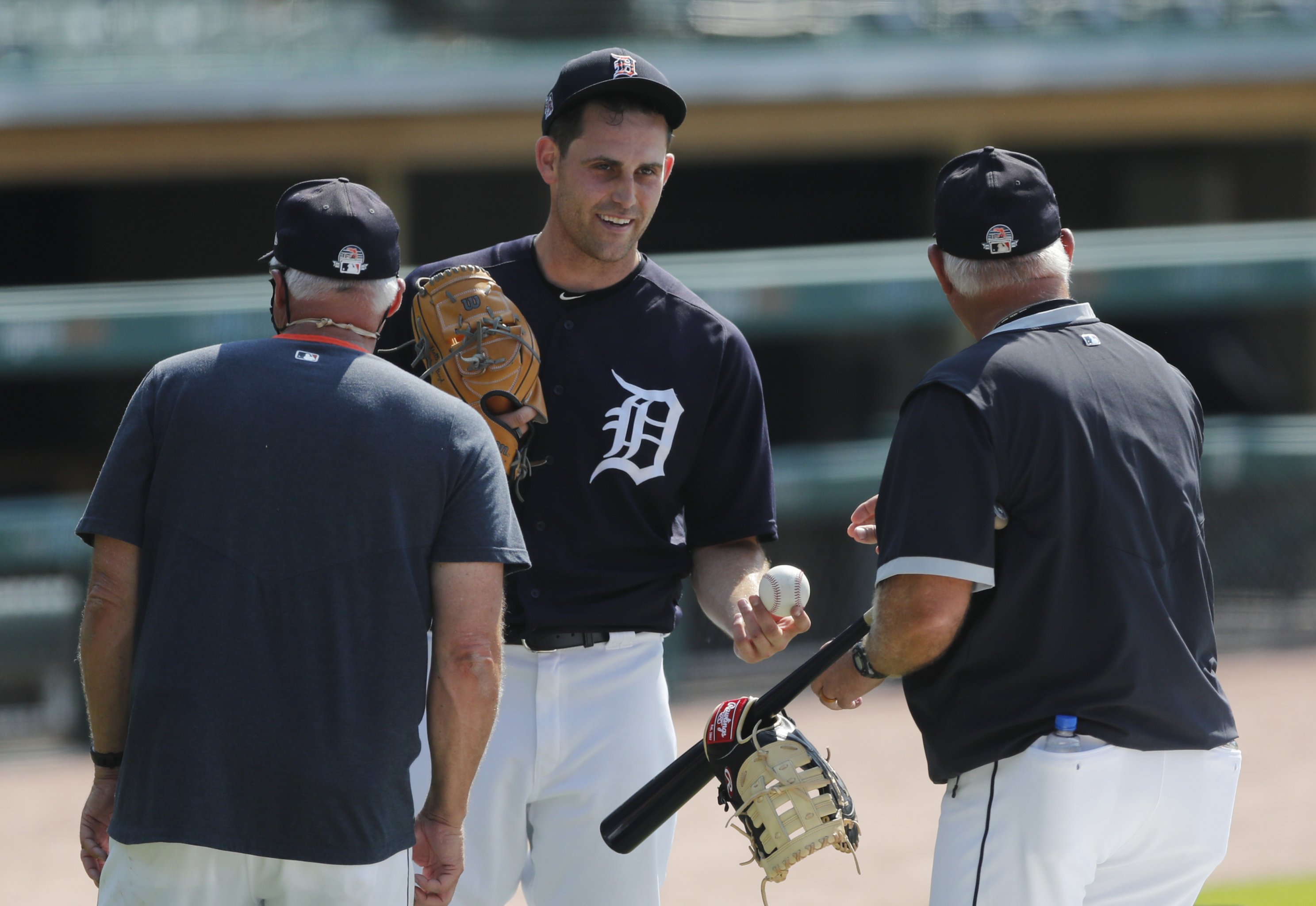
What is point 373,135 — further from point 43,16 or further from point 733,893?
point 733,893

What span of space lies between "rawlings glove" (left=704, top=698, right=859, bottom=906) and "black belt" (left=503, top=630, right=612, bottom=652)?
0.47 meters

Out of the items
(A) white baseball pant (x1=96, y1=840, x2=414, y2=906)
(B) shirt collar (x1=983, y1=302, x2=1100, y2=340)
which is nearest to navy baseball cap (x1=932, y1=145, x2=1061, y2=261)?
(B) shirt collar (x1=983, y1=302, x2=1100, y2=340)

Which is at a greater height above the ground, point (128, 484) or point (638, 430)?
point (128, 484)

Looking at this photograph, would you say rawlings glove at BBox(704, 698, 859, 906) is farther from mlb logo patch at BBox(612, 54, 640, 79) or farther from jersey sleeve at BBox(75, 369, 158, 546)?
mlb logo patch at BBox(612, 54, 640, 79)

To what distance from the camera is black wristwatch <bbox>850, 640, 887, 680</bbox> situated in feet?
9.10

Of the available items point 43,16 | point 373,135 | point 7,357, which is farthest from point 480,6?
point 7,357

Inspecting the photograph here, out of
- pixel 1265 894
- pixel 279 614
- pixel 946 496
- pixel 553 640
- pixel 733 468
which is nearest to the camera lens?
pixel 279 614

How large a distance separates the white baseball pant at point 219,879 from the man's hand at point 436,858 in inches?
7.2

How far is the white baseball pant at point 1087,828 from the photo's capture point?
258 cm

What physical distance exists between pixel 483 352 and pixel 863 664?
3.53 ft

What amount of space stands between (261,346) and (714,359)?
1.24 metres

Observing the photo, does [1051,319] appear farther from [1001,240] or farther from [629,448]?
[629,448]

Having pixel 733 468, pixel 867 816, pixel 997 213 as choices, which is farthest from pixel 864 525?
pixel 867 816

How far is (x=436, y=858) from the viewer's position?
271 centimetres
